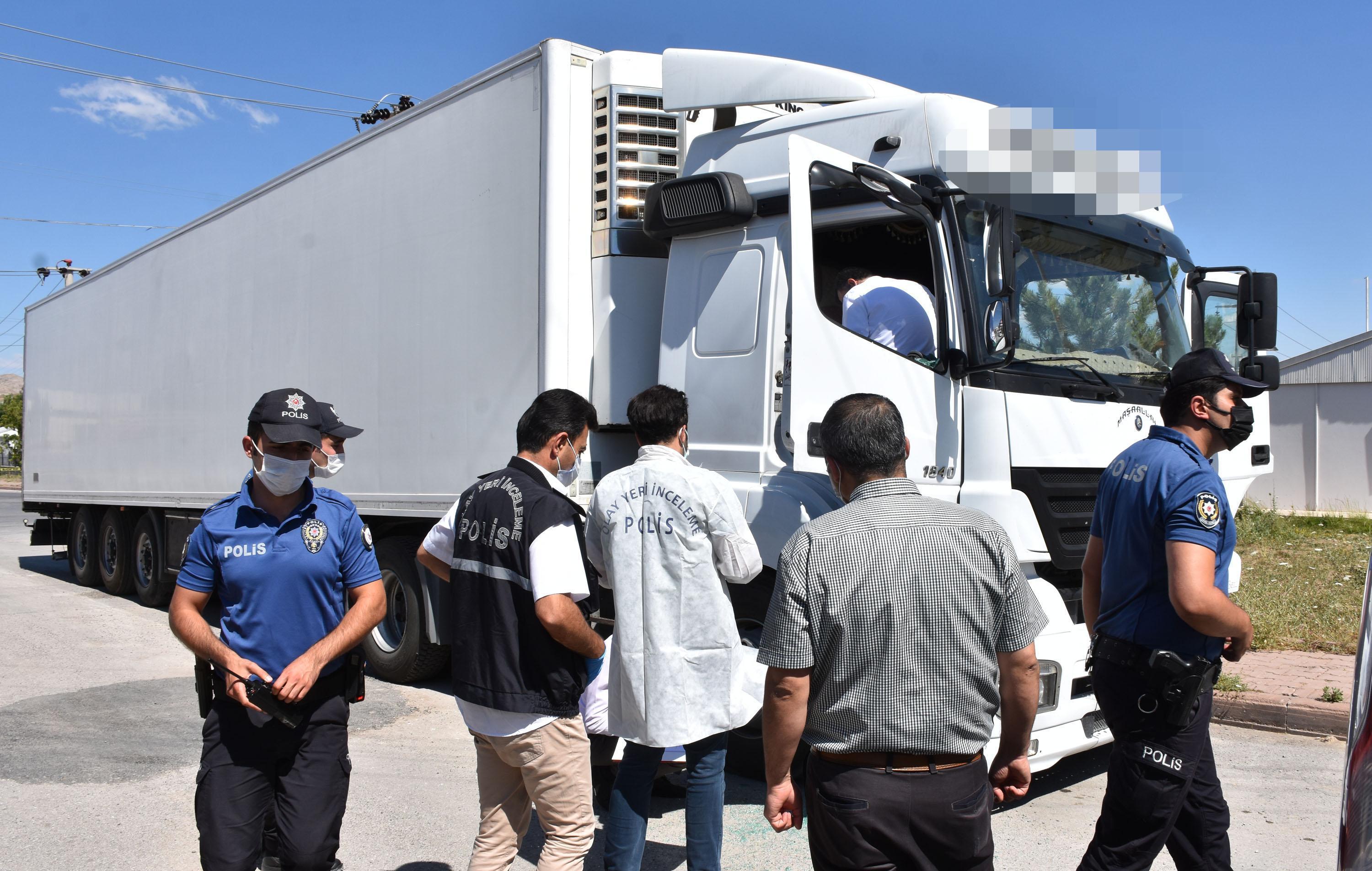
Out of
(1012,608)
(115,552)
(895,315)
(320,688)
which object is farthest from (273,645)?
(115,552)

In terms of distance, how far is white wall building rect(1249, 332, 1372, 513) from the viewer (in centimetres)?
1912

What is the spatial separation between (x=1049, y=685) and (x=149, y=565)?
32.6 ft

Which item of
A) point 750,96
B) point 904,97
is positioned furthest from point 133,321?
point 904,97

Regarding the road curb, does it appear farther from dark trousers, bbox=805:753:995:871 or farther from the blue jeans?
dark trousers, bbox=805:753:995:871

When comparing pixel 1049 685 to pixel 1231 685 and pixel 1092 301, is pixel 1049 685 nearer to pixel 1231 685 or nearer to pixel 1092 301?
pixel 1092 301

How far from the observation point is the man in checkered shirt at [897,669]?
2352 millimetres

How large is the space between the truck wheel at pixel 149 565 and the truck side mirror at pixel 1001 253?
9283mm

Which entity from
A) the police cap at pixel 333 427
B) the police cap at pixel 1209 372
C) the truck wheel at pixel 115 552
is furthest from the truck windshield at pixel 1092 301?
the truck wheel at pixel 115 552

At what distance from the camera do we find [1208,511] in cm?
295

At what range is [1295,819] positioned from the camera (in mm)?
4711

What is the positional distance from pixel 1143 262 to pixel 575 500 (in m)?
3.17

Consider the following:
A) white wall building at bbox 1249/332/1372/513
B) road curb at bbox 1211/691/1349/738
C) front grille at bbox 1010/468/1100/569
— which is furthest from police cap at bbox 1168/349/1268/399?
white wall building at bbox 1249/332/1372/513

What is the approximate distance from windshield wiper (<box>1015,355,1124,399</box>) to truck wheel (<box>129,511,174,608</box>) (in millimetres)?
9176

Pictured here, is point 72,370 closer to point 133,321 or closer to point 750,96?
point 133,321
